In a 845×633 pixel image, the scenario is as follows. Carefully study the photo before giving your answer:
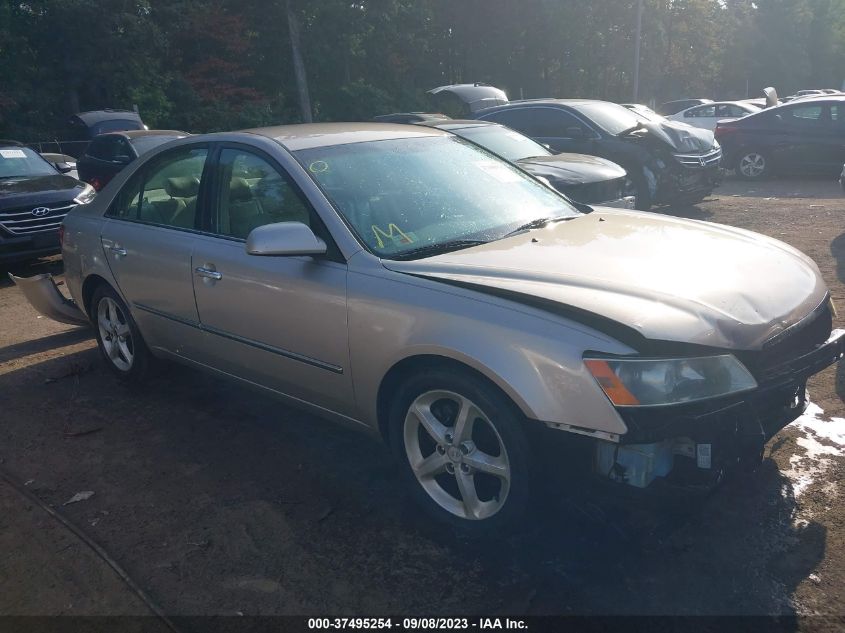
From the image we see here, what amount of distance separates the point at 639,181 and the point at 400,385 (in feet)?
25.9

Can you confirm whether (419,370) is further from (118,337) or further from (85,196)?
(85,196)

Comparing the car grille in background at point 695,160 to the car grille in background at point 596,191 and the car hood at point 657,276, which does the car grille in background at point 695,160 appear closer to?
the car grille in background at point 596,191

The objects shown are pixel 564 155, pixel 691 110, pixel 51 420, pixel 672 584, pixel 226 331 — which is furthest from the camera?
pixel 691 110

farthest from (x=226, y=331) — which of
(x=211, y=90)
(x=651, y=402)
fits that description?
(x=211, y=90)

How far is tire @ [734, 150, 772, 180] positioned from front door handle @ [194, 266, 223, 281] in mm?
12418

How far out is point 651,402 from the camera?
2725 millimetres

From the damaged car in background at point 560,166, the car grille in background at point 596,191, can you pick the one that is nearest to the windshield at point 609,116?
the damaged car in background at point 560,166

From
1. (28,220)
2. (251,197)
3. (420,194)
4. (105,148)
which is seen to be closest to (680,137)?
(420,194)

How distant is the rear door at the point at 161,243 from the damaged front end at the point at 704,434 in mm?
2591

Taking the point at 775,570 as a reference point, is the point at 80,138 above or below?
above

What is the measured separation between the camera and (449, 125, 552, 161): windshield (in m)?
8.74

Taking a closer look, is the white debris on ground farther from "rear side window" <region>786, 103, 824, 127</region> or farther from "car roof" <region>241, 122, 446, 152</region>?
"rear side window" <region>786, 103, 824, 127</region>

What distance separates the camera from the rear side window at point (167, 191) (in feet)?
14.8

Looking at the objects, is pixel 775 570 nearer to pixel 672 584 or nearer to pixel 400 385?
pixel 672 584
